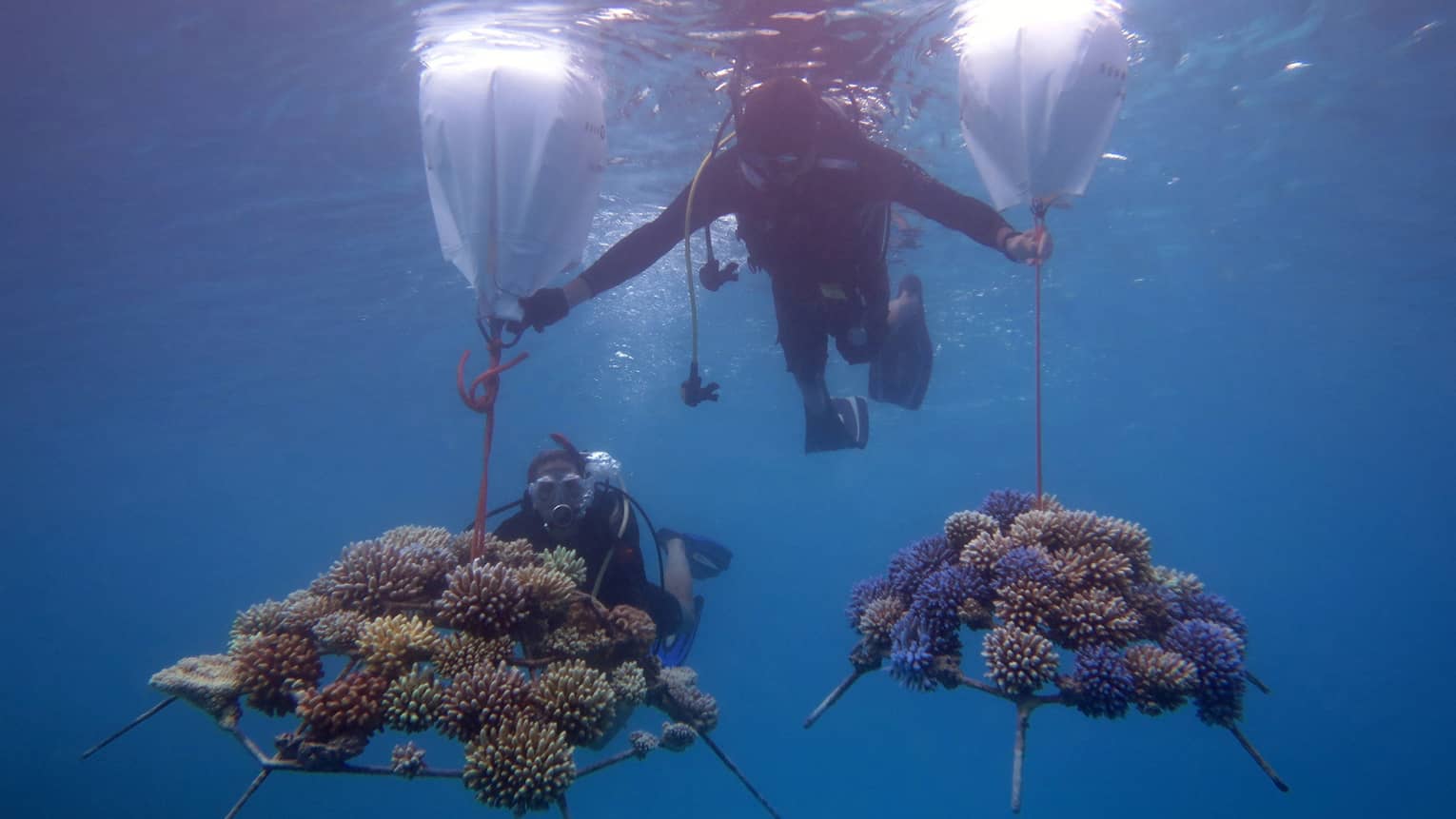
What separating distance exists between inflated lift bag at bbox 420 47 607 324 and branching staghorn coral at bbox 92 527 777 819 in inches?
77.0

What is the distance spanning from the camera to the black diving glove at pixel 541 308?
4.94m

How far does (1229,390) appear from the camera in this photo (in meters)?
42.8

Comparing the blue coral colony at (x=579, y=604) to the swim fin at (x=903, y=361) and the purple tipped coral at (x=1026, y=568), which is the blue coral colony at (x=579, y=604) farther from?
the swim fin at (x=903, y=361)

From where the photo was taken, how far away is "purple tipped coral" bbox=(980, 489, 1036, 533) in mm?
4848

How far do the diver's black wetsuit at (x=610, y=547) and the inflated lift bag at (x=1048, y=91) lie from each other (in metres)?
4.45

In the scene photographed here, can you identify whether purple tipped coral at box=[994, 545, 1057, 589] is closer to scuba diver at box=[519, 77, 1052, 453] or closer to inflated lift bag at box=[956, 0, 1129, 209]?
scuba diver at box=[519, 77, 1052, 453]

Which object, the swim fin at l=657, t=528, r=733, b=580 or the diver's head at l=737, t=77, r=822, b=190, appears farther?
the swim fin at l=657, t=528, r=733, b=580

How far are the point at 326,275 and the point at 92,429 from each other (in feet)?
72.3

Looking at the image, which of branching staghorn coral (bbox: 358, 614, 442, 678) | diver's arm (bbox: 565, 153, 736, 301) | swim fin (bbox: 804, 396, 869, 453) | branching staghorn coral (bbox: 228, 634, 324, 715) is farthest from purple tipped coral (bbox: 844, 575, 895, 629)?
swim fin (bbox: 804, 396, 869, 453)

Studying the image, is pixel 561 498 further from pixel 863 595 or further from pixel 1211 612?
pixel 1211 612

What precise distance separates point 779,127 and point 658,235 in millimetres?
1531

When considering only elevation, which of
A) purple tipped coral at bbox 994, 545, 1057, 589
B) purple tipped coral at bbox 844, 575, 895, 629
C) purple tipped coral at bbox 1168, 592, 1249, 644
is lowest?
purple tipped coral at bbox 844, 575, 895, 629

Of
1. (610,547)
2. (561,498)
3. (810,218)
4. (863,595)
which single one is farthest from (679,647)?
(810,218)

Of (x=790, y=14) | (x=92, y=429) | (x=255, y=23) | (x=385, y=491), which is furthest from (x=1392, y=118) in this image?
(x=385, y=491)
